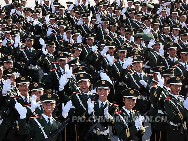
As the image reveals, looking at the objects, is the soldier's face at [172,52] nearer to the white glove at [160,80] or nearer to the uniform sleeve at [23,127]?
the white glove at [160,80]

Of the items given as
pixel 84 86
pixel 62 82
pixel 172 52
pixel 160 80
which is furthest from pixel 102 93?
pixel 172 52

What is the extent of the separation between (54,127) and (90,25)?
10.0 metres

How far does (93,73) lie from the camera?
12195 mm

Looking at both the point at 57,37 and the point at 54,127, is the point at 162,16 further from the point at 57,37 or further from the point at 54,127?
the point at 54,127

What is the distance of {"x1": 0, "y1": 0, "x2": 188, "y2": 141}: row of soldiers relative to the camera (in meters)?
8.22

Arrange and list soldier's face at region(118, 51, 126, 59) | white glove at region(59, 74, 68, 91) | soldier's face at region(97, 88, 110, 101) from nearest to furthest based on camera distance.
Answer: soldier's face at region(97, 88, 110, 101) < white glove at region(59, 74, 68, 91) < soldier's face at region(118, 51, 126, 59)

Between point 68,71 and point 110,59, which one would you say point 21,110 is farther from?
point 110,59

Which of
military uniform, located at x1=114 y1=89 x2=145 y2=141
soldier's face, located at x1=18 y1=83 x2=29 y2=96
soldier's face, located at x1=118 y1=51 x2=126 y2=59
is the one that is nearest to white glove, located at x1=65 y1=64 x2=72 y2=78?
soldier's face, located at x1=18 y1=83 x2=29 y2=96

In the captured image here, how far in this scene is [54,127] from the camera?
7680 mm

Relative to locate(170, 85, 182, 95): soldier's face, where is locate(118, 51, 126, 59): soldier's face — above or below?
above

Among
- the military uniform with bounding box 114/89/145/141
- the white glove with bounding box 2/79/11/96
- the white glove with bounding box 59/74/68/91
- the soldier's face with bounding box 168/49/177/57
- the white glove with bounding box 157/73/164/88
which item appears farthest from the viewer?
the soldier's face with bounding box 168/49/177/57

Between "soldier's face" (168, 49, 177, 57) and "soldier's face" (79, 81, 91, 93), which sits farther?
"soldier's face" (168, 49, 177, 57)

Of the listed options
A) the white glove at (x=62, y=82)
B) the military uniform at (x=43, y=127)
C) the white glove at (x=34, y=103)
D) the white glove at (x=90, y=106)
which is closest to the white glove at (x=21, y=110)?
the white glove at (x=34, y=103)

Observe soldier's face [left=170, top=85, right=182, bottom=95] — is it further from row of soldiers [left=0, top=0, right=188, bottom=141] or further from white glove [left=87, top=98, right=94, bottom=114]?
white glove [left=87, top=98, right=94, bottom=114]
